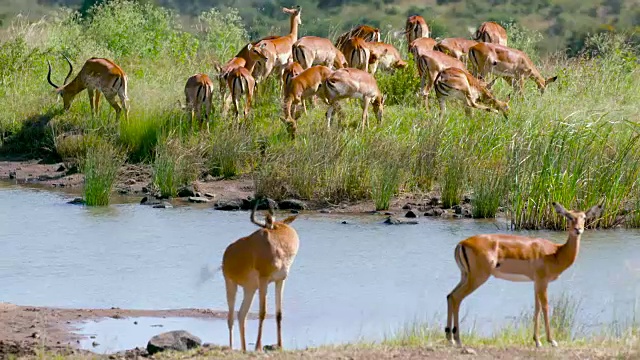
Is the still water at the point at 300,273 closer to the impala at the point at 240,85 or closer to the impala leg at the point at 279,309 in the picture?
the impala leg at the point at 279,309

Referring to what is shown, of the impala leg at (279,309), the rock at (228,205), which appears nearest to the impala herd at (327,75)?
the rock at (228,205)

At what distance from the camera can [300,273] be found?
374 inches

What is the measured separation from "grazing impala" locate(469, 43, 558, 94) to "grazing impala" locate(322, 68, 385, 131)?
2.96m

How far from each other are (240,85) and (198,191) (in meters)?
1.69

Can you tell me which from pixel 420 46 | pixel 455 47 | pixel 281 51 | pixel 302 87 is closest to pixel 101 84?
pixel 281 51

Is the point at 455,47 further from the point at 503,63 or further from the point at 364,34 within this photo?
the point at 364,34

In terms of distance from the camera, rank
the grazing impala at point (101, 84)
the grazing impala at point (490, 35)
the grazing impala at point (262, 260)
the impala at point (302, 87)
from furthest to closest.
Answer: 1. the grazing impala at point (490, 35)
2. the grazing impala at point (101, 84)
3. the impala at point (302, 87)
4. the grazing impala at point (262, 260)

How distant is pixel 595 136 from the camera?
1138cm

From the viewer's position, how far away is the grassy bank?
11.4 m

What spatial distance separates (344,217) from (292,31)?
6.08 m

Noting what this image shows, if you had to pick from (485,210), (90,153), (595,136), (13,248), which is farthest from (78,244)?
(595,136)

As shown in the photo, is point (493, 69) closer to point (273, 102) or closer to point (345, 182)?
point (273, 102)

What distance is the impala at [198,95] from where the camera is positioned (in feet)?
47.9

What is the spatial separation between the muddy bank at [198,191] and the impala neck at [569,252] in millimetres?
5569
